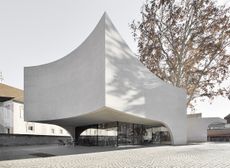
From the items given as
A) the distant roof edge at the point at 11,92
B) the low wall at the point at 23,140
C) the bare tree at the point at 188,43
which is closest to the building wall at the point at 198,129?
the bare tree at the point at 188,43

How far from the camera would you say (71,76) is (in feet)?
72.9

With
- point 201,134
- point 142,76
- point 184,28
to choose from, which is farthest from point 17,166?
point 201,134

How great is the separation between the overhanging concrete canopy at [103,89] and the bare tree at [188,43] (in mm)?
4708

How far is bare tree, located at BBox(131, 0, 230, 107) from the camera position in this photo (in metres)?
26.5

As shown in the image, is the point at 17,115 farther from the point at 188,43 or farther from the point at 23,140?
the point at 188,43

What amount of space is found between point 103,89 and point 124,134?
7339 millimetres

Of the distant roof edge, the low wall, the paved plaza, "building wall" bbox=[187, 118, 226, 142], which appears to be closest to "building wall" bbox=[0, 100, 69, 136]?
the distant roof edge

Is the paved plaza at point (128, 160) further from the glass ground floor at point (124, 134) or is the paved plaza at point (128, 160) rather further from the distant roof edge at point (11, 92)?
the distant roof edge at point (11, 92)

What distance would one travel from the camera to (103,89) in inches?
643

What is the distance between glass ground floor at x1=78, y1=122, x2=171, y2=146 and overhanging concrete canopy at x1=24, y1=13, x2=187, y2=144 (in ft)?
3.47

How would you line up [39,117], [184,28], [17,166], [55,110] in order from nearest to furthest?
[17,166], [55,110], [39,117], [184,28]

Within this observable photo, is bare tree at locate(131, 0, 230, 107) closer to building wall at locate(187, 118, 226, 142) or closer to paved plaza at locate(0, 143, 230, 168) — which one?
building wall at locate(187, 118, 226, 142)

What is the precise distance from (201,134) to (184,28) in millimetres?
12411

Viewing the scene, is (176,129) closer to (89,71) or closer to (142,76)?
(142,76)
